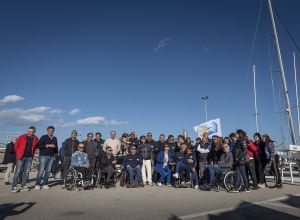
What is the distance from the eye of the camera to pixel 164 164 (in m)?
11.9

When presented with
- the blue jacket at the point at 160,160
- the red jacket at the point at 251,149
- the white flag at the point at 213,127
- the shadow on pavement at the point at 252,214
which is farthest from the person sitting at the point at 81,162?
the white flag at the point at 213,127

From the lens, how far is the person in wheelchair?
995cm

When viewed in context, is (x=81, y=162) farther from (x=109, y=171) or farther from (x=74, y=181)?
(x=109, y=171)

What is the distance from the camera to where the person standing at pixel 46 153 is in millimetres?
10234

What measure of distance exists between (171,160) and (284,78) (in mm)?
8687

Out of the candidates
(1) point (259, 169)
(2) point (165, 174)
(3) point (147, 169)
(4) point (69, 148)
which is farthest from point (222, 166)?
(4) point (69, 148)

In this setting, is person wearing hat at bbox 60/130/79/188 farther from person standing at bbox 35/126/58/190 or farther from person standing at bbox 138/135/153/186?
person standing at bbox 138/135/153/186

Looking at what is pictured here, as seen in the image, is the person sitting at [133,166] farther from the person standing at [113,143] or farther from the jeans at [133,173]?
the person standing at [113,143]

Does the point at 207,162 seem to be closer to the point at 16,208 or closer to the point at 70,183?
the point at 70,183

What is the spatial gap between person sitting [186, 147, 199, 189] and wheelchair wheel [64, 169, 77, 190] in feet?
14.1

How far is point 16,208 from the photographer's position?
637 cm

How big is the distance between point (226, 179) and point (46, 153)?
635 cm

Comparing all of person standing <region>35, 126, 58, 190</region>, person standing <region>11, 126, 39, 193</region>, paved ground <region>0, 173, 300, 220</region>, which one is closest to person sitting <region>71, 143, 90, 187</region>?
person standing <region>35, 126, 58, 190</region>

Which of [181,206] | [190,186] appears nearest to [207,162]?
[190,186]
